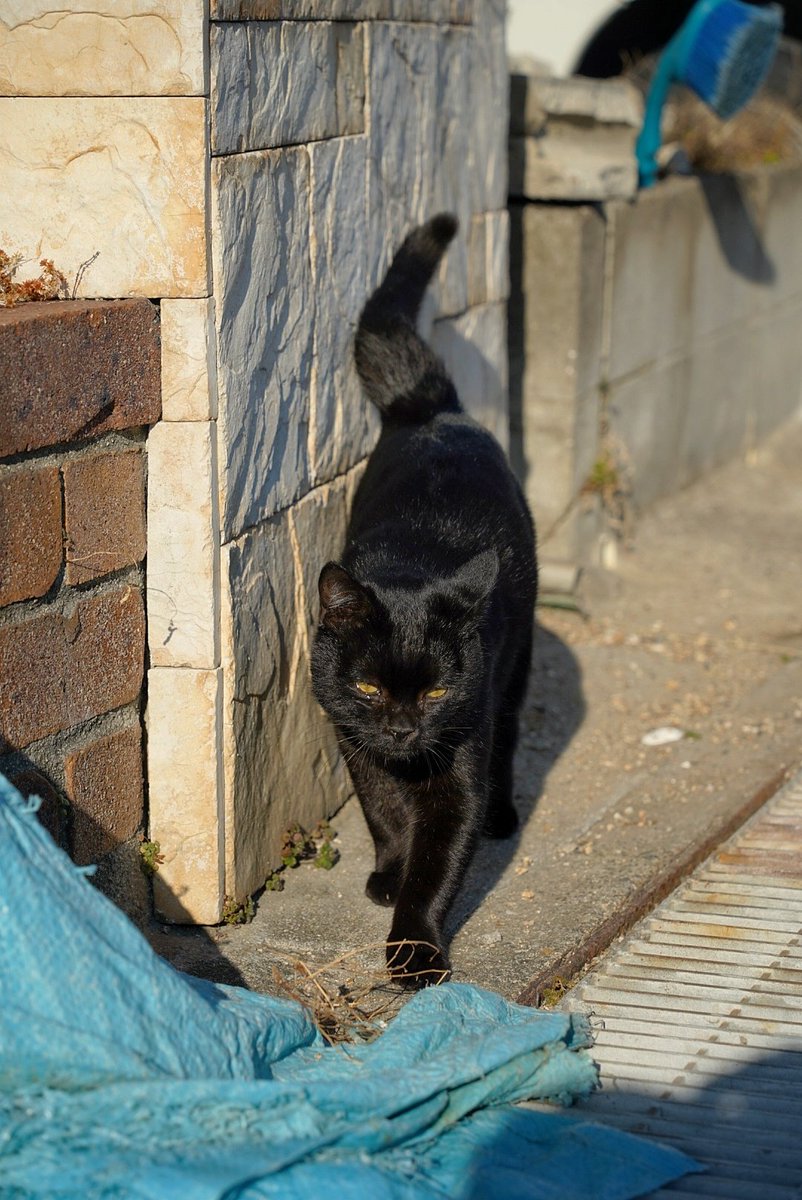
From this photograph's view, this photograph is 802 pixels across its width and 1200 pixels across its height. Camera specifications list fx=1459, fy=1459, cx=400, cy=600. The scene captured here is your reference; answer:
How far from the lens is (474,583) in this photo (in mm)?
3252

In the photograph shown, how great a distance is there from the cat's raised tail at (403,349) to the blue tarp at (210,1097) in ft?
6.18

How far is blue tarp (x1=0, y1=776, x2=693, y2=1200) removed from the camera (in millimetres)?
2148

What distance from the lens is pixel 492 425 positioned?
17.5 ft

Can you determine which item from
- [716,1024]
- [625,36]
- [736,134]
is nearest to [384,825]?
[716,1024]

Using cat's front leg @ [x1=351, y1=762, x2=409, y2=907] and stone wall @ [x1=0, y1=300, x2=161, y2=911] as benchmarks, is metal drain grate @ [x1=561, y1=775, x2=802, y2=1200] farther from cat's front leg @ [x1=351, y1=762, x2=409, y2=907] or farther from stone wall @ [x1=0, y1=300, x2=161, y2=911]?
stone wall @ [x1=0, y1=300, x2=161, y2=911]

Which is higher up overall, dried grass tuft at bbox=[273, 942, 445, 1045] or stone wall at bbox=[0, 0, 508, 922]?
stone wall at bbox=[0, 0, 508, 922]

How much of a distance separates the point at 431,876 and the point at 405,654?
20.1 inches

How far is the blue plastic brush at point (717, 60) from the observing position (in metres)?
6.25

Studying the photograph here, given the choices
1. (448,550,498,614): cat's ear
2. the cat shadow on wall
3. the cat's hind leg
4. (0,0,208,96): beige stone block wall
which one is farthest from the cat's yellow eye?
(0,0,208,96): beige stone block wall

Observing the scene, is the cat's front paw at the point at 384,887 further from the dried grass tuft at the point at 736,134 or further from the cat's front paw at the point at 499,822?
the dried grass tuft at the point at 736,134

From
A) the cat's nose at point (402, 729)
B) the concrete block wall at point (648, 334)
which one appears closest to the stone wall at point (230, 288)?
the cat's nose at point (402, 729)

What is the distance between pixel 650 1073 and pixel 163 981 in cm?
97

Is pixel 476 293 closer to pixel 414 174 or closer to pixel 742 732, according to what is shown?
pixel 414 174

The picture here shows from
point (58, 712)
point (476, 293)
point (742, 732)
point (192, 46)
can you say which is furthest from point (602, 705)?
point (192, 46)
